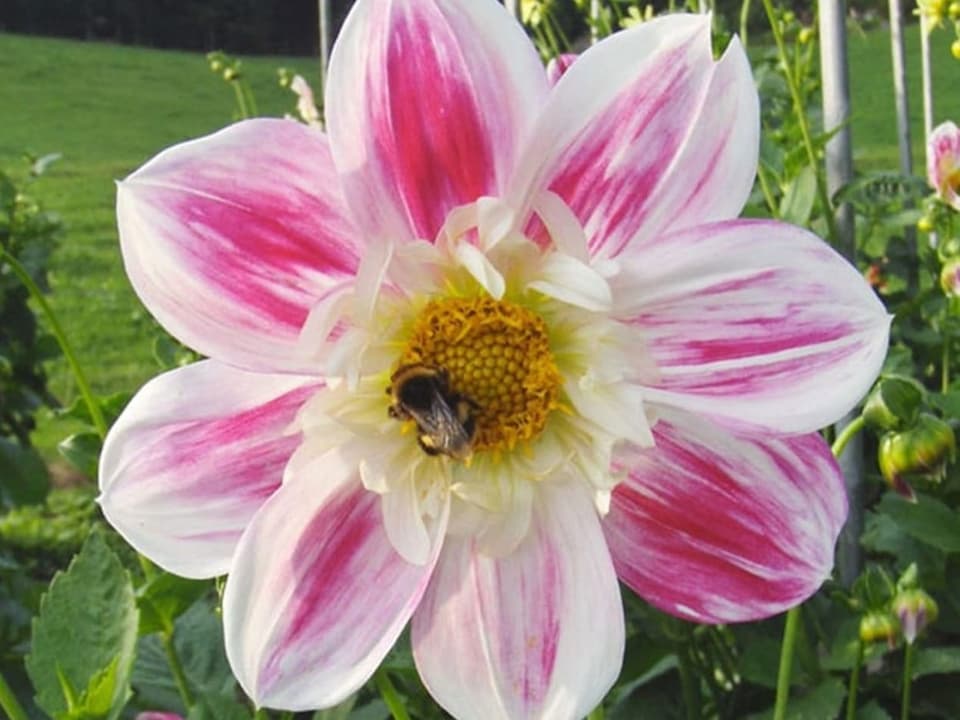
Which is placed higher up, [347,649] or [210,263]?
[210,263]

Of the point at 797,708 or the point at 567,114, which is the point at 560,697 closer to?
the point at 567,114

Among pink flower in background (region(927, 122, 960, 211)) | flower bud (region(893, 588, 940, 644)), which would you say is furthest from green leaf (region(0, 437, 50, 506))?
flower bud (region(893, 588, 940, 644))

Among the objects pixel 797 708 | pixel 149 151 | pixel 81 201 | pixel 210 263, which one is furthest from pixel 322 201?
pixel 149 151

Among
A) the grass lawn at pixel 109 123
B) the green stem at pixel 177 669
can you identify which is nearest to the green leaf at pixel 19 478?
the green stem at pixel 177 669

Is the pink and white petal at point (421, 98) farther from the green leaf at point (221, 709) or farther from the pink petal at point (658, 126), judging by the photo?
the green leaf at point (221, 709)

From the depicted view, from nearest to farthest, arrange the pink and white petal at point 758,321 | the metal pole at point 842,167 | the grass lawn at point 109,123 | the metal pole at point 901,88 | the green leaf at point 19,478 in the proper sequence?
1. the pink and white petal at point 758,321
2. the metal pole at point 842,167
3. the metal pole at point 901,88
4. the green leaf at point 19,478
5. the grass lawn at point 109,123
